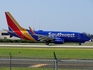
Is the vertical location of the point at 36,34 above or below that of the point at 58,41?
above

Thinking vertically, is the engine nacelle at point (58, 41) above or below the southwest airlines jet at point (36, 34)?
below

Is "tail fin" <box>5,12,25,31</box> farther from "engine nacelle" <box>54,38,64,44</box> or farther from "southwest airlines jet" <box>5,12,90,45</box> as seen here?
"engine nacelle" <box>54,38,64,44</box>

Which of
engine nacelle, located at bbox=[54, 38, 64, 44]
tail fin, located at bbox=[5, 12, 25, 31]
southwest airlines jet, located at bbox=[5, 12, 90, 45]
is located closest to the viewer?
engine nacelle, located at bbox=[54, 38, 64, 44]

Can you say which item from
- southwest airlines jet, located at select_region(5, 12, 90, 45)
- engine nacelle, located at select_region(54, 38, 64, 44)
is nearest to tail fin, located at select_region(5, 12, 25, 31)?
southwest airlines jet, located at select_region(5, 12, 90, 45)

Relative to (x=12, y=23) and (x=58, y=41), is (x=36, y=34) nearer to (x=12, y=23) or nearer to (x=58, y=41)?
(x=58, y=41)

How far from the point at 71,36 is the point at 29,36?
10.0 meters

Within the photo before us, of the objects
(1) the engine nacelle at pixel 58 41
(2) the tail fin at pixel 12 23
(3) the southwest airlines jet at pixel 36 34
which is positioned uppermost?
(2) the tail fin at pixel 12 23

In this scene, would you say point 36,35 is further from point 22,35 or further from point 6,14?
point 6,14

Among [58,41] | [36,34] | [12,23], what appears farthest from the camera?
[12,23]

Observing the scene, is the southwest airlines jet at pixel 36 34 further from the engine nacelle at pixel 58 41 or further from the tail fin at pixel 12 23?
the engine nacelle at pixel 58 41

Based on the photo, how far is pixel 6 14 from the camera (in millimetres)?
67625

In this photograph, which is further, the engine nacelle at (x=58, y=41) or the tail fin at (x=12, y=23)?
the tail fin at (x=12, y=23)

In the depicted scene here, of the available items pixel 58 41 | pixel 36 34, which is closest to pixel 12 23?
pixel 36 34

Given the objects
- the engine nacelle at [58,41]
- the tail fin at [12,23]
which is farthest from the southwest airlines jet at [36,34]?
the engine nacelle at [58,41]
